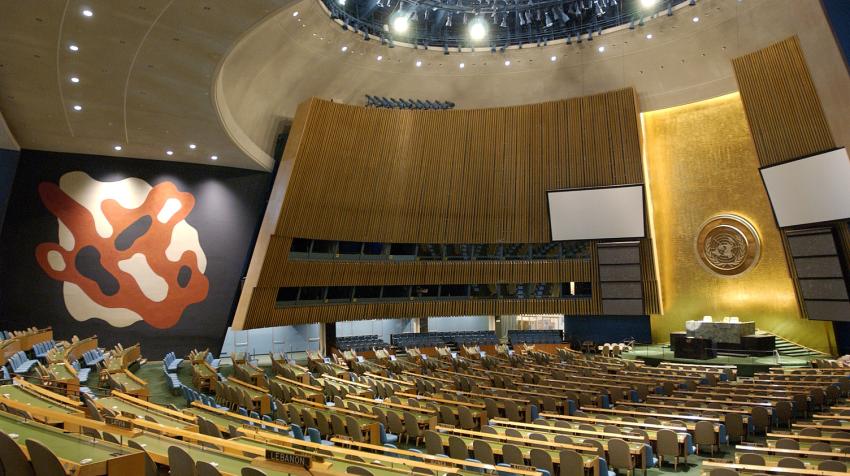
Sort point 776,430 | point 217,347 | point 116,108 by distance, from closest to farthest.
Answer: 1. point 776,430
2. point 116,108
3. point 217,347

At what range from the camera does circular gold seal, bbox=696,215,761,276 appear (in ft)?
69.8

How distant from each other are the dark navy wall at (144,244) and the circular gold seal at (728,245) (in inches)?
681

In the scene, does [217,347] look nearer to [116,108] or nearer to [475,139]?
[116,108]

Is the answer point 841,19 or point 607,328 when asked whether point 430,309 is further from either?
point 841,19

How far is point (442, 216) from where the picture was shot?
901 inches

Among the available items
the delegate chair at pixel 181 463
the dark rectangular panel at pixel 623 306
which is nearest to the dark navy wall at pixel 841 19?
the dark rectangular panel at pixel 623 306

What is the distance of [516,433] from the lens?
23.8ft

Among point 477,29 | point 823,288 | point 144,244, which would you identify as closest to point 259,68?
point 144,244

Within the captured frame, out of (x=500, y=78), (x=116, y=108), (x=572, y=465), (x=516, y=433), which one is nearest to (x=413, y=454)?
(x=572, y=465)

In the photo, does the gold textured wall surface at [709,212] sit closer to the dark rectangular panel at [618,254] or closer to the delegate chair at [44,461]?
the dark rectangular panel at [618,254]

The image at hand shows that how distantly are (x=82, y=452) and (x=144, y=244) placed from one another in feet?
54.3

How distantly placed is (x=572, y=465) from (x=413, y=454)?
169 centimetres

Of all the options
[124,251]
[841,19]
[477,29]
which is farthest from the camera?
[477,29]

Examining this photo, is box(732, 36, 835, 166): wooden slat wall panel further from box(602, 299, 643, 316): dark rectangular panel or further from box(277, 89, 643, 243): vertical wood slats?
box(602, 299, 643, 316): dark rectangular panel
